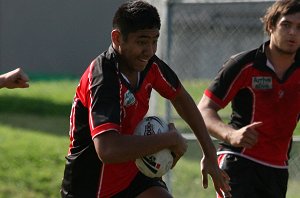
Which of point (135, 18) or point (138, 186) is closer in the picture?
point (135, 18)

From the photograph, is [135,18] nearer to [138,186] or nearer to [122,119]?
[122,119]

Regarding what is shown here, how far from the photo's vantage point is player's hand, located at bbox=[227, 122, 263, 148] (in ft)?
20.8

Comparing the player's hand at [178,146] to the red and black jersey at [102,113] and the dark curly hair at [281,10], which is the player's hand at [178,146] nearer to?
the red and black jersey at [102,113]

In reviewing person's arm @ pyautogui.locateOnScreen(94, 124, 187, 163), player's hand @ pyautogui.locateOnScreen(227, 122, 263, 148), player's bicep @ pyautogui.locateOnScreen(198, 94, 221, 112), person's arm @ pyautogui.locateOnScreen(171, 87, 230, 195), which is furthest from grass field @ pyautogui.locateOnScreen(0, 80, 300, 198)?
person's arm @ pyautogui.locateOnScreen(94, 124, 187, 163)

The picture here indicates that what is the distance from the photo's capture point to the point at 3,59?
2577 cm

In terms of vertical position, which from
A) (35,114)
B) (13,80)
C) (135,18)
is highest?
(135,18)

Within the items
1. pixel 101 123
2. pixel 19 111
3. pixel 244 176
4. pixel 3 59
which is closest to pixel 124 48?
pixel 101 123

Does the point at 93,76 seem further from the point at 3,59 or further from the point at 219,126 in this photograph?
the point at 3,59

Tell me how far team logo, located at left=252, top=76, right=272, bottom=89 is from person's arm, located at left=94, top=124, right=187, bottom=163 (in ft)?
4.63

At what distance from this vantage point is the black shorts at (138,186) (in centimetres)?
607

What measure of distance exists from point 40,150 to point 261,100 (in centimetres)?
662

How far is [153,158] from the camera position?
5762mm

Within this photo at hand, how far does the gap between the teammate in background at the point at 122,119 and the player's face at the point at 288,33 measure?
93 cm

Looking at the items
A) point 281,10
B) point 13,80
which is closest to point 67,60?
point 281,10
